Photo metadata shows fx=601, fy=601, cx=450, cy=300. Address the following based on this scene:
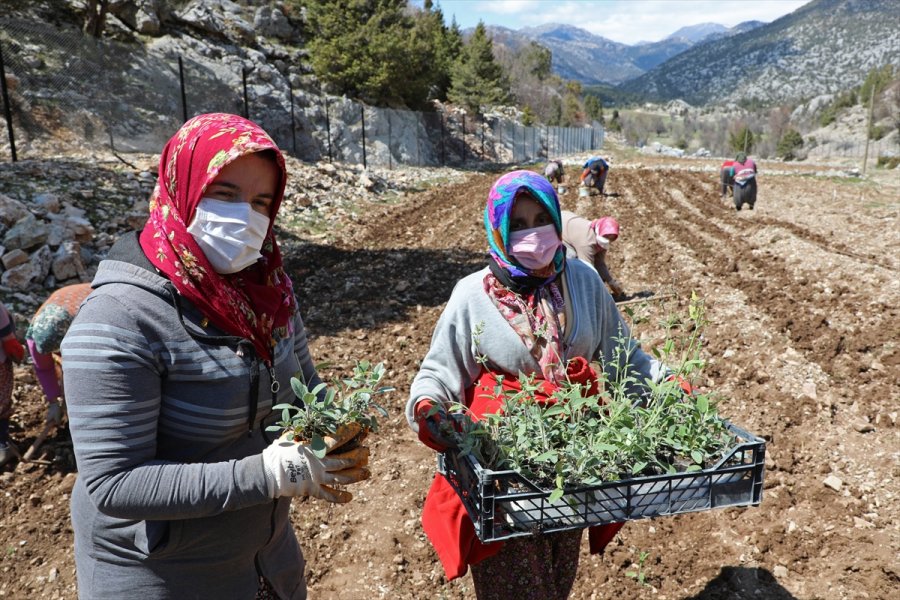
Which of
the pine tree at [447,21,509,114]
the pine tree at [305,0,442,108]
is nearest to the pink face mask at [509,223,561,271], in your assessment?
the pine tree at [305,0,442,108]

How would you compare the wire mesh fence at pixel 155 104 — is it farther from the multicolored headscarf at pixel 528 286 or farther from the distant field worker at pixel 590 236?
the multicolored headscarf at pixel 528 286

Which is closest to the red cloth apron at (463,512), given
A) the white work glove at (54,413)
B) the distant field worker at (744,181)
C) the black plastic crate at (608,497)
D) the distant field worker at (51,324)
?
the black plastic crate at (608,497)

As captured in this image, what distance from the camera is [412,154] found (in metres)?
25.9

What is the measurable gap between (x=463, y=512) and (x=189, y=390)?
0.92m

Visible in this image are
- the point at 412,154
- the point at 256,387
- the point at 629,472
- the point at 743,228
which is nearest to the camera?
the point at 256,387

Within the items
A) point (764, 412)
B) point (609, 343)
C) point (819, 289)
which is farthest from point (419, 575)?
point (819, 289)

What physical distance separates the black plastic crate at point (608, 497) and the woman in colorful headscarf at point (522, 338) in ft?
1.29

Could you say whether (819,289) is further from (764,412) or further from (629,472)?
(629,472)

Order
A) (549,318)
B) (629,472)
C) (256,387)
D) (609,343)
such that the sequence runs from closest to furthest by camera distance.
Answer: (256,387)
(629,472)
(549,318)
(609,343)

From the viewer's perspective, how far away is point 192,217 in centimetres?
143

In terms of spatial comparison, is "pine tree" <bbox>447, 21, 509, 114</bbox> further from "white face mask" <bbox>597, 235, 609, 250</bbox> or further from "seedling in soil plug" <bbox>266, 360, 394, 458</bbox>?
"seedling in soil plug" <bbox>266, 360, 394, 458</bbox>

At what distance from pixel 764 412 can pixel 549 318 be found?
3.38 meters

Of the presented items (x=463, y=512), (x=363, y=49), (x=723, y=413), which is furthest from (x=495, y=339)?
(x=363, y=49)

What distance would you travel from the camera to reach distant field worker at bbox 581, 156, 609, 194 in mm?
15773
